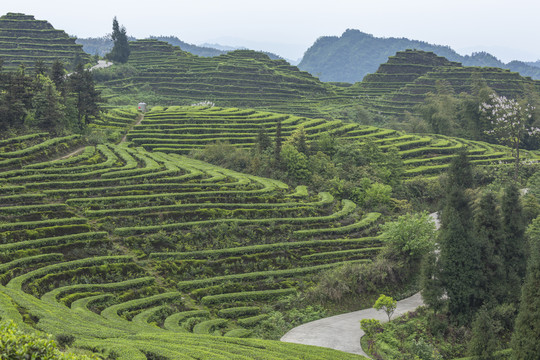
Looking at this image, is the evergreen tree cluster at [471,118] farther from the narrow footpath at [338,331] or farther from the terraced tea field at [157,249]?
the narrow footpath at [338,331]

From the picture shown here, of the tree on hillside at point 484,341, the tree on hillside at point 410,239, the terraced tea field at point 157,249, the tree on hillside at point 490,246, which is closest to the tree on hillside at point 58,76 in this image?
the terraced tea field at point 157,249

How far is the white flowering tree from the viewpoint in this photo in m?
67.9

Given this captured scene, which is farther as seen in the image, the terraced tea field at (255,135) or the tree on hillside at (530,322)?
the terraced tea field at (255,135)

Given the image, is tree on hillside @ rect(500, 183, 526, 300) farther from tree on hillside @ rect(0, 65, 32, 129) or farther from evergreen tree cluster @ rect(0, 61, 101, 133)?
tree on hillside @ rect(0, 65, 32, 129)

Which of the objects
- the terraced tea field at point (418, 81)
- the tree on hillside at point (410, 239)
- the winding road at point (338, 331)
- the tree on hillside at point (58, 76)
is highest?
the terraced tea field at point (418, 81)

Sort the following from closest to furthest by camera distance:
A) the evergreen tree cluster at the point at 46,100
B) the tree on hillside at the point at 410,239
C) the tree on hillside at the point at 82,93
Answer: the tree on hillside at the point at 410,239 → the evergreen tree cluster at the point at 46,100 → the tree on hillside at the point at 82,93

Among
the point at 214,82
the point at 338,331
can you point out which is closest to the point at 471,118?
the point at 214,82

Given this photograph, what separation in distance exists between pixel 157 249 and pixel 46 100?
25346 millimetres

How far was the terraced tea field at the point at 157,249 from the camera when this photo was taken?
2033cm

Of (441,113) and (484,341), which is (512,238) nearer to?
(484,341)

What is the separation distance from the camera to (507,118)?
70.9 m

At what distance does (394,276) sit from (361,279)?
2.96 m

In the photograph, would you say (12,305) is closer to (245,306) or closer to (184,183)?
(245,306)

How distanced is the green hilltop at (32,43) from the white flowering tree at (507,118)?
82308mm
